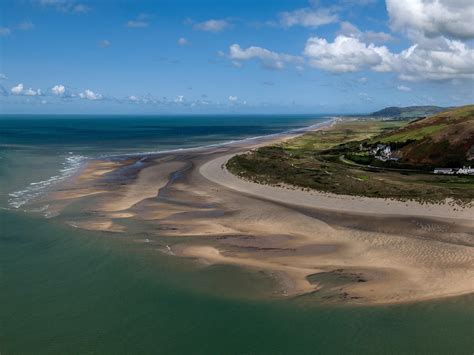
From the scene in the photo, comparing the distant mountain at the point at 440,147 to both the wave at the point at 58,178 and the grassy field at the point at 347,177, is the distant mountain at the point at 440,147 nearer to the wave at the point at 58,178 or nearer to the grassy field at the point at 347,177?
the grassy field at the point at 347,177

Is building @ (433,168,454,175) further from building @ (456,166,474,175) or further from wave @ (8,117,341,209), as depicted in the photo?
wave @ (8,117,341,209)

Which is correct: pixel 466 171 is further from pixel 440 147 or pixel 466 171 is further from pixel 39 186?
pixel 39 186

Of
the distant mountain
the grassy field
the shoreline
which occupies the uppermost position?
the distant mountain

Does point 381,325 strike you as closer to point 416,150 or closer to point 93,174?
point 93,174

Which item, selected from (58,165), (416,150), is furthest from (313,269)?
(58,165)

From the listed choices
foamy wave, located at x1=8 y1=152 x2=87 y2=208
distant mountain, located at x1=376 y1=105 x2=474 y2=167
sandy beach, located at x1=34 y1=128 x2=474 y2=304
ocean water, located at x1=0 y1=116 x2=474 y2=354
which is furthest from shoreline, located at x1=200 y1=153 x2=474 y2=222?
distant mountain, located at x1=376 y1=105 x2=474 y2=167

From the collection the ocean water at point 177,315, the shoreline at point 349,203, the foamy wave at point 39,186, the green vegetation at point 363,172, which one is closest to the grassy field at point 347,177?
the green vegetation at point 363,172
